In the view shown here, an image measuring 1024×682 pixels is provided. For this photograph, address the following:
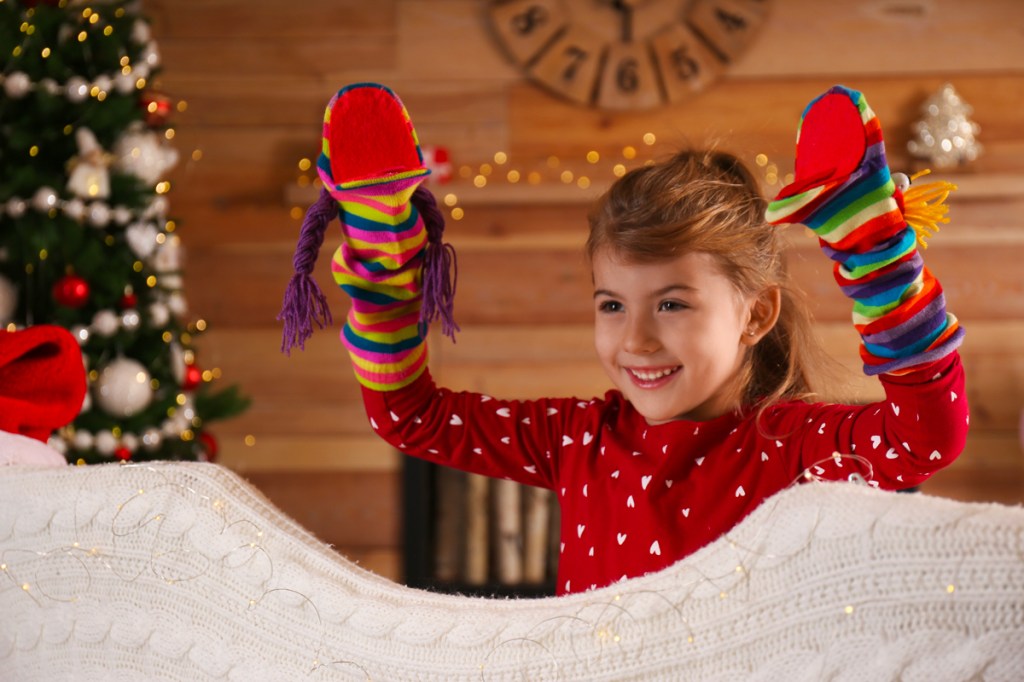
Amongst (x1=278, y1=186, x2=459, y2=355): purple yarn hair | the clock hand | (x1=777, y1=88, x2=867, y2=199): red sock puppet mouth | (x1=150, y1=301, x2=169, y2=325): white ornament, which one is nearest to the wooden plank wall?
the clock hand

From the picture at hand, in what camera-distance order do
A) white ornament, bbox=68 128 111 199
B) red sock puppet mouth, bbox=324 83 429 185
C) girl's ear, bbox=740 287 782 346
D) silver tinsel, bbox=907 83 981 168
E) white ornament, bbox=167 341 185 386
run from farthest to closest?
silver tinsel, bbox=907 83 981 168 → white ornament, bbox=167 341 185 386 → white ornament, bbox=68 128 111 199 → girl's ear, bbox=740 287 782 346 → red sock puppet mouth, bbox=324 83 429 185

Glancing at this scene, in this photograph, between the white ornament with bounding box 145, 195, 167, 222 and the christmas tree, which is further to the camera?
the white ornament with bounding box 145, 195, 167, 222

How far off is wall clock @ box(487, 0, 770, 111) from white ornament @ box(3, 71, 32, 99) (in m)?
1.39

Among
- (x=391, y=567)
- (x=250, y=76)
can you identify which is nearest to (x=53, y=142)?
(x=250, y=76)

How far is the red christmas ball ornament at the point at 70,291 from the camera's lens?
7.49ft

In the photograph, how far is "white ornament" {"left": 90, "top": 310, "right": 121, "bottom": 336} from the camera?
7.73ft

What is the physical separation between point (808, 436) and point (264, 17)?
267 cm

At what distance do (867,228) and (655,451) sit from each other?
0.38 metres

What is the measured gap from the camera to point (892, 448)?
3.03ft

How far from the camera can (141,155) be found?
8.04 feet

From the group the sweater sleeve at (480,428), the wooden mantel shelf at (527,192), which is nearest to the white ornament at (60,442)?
the wooden mantel shelf at (527,192)

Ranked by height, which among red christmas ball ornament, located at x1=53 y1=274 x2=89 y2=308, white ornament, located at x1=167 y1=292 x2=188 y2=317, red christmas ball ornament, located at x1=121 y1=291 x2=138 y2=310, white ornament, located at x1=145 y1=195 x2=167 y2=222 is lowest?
white ornament, located at x1=167 y1=292 x2=188 y2=317

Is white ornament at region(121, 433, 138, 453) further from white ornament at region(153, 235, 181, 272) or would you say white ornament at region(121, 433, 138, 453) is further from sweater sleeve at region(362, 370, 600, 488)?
sweater sleeve at region(362, 370, 600, 488)

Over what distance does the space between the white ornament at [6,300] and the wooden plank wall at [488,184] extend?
3.29 ft
